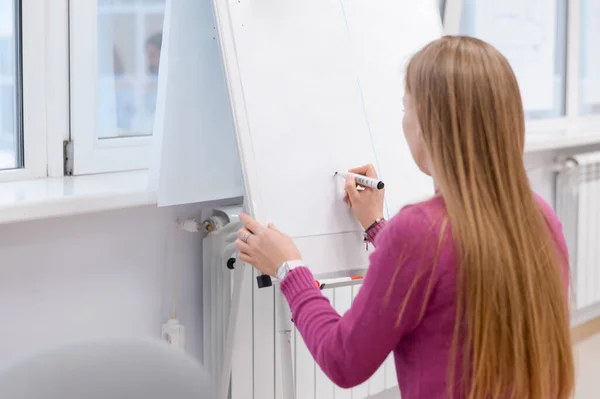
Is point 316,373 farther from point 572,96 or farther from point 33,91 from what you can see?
point 572,96

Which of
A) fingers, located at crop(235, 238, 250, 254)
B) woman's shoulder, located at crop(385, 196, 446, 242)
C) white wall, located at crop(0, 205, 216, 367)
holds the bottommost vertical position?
white wall, located at crop(0, 205, 216, 367)

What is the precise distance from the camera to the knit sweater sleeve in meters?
1.20

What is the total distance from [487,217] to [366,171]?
0.56m

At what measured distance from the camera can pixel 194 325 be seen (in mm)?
2098

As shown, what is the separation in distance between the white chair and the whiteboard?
2.52 ft

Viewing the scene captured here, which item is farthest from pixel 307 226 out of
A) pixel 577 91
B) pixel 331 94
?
pixel 577 91

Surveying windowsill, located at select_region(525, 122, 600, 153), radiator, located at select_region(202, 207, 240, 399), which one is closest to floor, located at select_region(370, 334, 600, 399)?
windowsill, located at select_region(525, 122, 600, 153)

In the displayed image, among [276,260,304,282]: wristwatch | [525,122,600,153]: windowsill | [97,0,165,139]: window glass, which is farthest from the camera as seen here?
[525,122,600,153]: windowsill

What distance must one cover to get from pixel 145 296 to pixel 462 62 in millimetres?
1068

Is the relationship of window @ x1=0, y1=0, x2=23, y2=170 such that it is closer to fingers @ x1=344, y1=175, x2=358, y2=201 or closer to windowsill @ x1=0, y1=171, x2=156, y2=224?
windowsill @ x1=0, y1=171, x2=156, y2=224

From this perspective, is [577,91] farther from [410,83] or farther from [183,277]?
[410,83]

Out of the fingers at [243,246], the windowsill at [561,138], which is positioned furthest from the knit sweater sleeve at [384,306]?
the windowsill at [561,138]

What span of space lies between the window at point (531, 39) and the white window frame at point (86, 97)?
1453 millimetres

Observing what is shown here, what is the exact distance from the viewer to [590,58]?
359 cm
